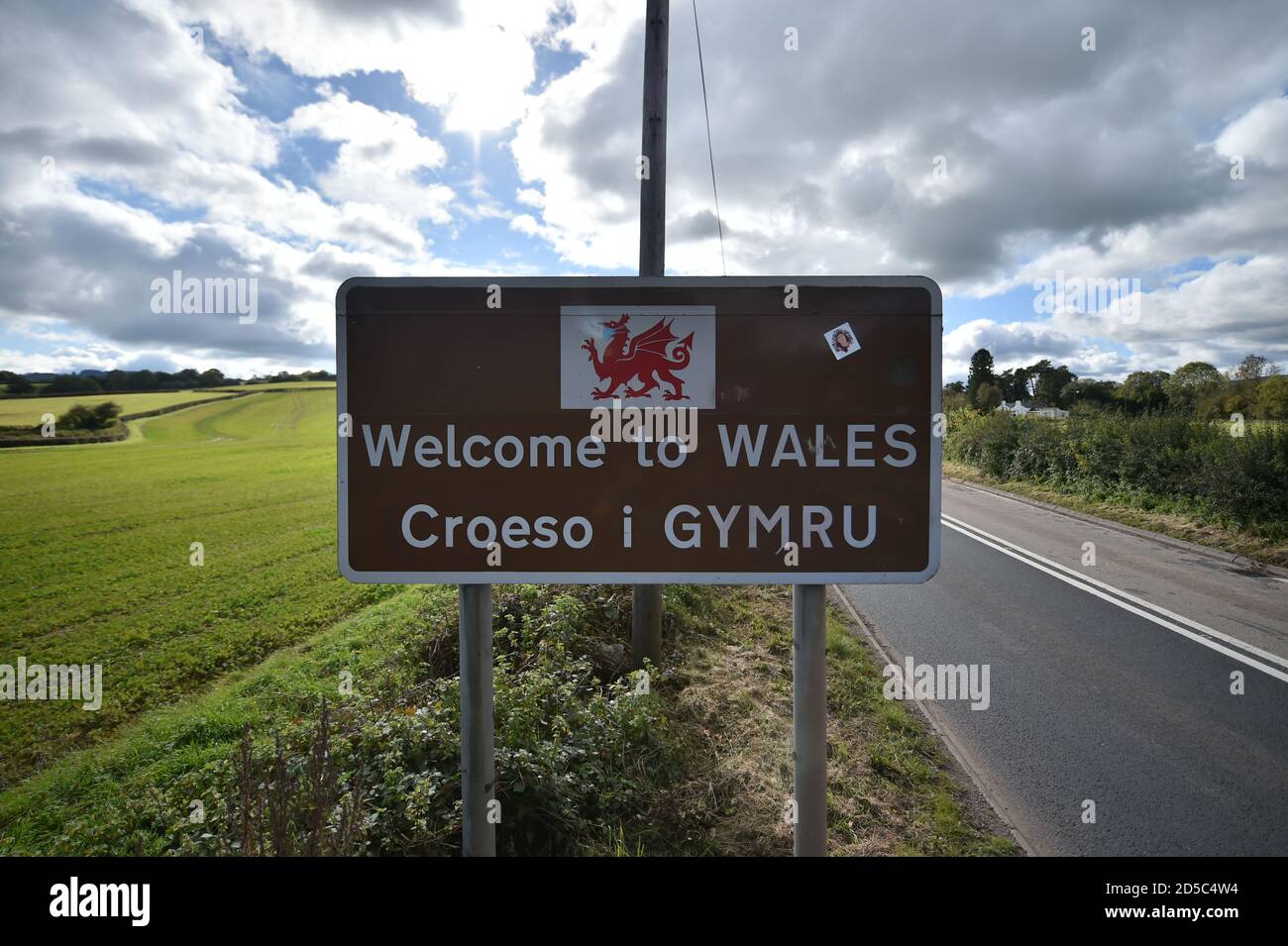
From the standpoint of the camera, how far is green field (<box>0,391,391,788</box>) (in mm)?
5672

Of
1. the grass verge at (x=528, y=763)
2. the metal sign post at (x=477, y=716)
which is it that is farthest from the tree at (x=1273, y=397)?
the metal sign post at (x=477, y=716)

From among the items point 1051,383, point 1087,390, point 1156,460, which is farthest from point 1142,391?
point 1156,460

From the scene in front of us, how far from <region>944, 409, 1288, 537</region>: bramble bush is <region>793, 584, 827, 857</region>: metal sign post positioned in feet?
42.3

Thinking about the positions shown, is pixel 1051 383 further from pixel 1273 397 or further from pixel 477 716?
pixel 477 716

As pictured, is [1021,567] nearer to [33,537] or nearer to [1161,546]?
[1161,546]

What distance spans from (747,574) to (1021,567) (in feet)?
29.1

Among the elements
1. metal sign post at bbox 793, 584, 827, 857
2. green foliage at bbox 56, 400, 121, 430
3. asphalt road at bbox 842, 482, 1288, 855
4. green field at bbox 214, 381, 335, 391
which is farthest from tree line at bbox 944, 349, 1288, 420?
green field at bbox 214, 381, 335, 391

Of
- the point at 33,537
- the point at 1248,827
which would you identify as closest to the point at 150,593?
the point at 33,537

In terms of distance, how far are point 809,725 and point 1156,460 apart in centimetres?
1592

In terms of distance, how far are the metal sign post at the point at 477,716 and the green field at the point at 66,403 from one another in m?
45.9

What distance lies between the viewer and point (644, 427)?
188cm

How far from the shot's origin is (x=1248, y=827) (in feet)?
10.4

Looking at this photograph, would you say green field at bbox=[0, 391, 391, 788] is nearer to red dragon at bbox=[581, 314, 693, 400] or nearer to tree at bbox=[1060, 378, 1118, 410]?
red dragon at bbox=[581, 314, 693, 400]

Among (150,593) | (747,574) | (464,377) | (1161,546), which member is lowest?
(150,593)
